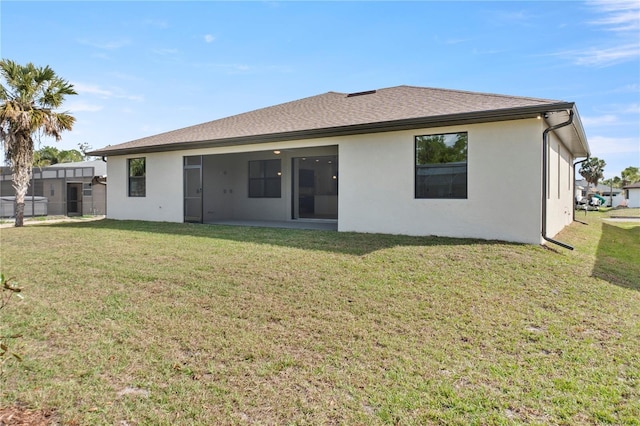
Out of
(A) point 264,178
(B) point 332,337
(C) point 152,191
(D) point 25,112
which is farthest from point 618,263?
(D) point 25,112

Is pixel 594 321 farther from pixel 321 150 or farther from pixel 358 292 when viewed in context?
pixel 321 150

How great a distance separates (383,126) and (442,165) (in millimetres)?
1648

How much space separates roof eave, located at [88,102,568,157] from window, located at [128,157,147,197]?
42.6 inches

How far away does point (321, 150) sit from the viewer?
1330 centimetres

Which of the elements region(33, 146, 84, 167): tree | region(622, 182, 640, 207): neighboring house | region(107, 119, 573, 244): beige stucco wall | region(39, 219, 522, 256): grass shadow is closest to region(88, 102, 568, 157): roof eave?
region(107, 119, 573, 244): beige stucco wall

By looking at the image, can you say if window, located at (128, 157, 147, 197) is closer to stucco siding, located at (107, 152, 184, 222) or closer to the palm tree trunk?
stucco siding, located at (107, 152, 184, 222)

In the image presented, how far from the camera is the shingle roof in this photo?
799cm

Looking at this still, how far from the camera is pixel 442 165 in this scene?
8.69m

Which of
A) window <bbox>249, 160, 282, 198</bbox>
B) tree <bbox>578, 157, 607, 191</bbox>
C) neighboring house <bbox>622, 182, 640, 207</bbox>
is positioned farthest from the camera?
tree <bbox>578, 157, 607, 191</bbox>

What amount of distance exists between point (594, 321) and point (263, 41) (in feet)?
38.7

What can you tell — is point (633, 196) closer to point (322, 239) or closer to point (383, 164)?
point (383, 164)

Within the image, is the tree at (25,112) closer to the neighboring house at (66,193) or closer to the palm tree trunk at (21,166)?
the palm tree trunk at (21,166)

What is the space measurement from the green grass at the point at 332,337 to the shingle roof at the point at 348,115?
115 inches

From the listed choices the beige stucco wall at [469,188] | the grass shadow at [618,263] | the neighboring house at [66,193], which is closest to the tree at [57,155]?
the neighboring house at [66,193]
